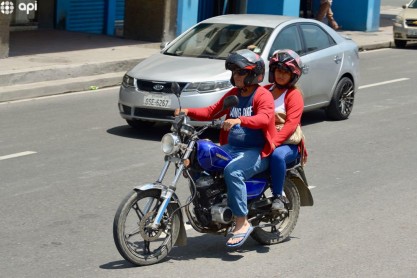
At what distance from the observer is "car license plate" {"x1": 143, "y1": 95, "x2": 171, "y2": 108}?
12.6 metres

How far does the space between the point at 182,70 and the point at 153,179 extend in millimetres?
2850

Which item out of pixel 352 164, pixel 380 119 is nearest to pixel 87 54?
pixel 380 119

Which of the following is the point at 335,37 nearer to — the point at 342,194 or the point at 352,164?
the point at 352,164

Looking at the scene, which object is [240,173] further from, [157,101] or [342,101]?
[342,101]

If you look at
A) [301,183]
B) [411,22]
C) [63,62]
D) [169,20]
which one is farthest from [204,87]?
[411,22]

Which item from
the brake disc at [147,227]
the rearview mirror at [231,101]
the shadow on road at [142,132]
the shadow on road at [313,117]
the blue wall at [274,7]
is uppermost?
the rearview mirror at [231,101]

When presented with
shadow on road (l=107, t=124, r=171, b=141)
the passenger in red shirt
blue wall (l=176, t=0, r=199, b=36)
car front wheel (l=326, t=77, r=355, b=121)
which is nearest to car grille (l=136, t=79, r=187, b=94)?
shadow on road (l=107, t=124, r=171, b=141)

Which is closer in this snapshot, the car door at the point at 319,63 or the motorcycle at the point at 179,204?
the motorcycle at the point at 179,204

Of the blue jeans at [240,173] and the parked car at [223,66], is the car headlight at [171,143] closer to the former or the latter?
the blue jeans at [240,173]

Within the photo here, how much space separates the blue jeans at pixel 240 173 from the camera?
7523 millimetres

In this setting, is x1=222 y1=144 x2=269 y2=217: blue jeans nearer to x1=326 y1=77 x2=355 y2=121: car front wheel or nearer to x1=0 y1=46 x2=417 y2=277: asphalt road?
Answer: x1=0 y1=46 x2=417 y2=277: asphalt road

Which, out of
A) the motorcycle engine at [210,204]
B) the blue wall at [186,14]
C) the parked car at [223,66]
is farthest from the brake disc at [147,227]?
the blue wall at [186,14]

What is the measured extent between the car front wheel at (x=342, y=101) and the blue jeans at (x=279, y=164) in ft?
21.5

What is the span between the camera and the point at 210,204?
25.0 ft
